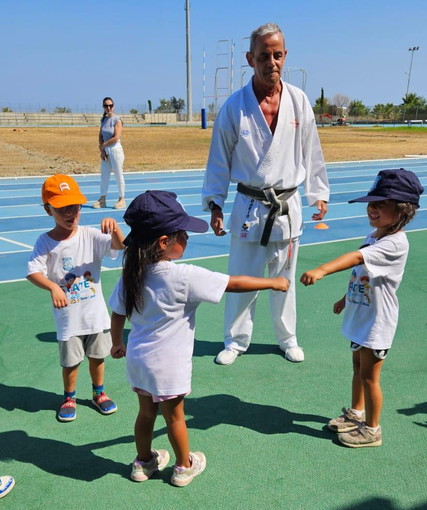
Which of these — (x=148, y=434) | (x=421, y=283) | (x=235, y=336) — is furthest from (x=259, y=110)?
(x=421, y=283)

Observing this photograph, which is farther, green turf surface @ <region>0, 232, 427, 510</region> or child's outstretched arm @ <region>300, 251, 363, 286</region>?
green turf surface @ <region>0, 232, 427, 510</region>

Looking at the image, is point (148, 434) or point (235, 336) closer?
point (148, 434)

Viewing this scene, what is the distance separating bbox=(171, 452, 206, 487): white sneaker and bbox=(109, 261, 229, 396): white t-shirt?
1.60 ft

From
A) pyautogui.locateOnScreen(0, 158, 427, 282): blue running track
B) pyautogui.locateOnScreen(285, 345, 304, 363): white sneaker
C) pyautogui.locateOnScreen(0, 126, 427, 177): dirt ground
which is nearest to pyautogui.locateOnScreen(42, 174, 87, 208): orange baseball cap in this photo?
pyautogui.locateOnScreen(285, 345, 304, 363): white sneaker

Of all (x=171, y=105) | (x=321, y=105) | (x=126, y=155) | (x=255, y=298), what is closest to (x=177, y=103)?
(x=171, y=105)

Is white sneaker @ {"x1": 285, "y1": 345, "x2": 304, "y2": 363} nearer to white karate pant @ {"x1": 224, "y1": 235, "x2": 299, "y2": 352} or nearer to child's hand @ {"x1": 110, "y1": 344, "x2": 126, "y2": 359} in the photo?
white karate pant @ {"x1": 224, "y1": 235, "x2": 299, "y2": 352}

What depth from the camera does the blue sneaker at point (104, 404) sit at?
3359 millimetres

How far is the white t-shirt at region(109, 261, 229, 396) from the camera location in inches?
93.6

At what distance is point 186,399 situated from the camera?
352 centimetres

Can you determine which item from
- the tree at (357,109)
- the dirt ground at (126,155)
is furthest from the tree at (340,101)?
the dirt ground at (126,155)

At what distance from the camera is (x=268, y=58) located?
11.6ft

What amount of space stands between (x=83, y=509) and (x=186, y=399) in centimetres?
112

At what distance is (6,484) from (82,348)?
0.90 meters

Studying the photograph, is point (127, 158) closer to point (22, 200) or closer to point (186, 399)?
point (22, 200)
